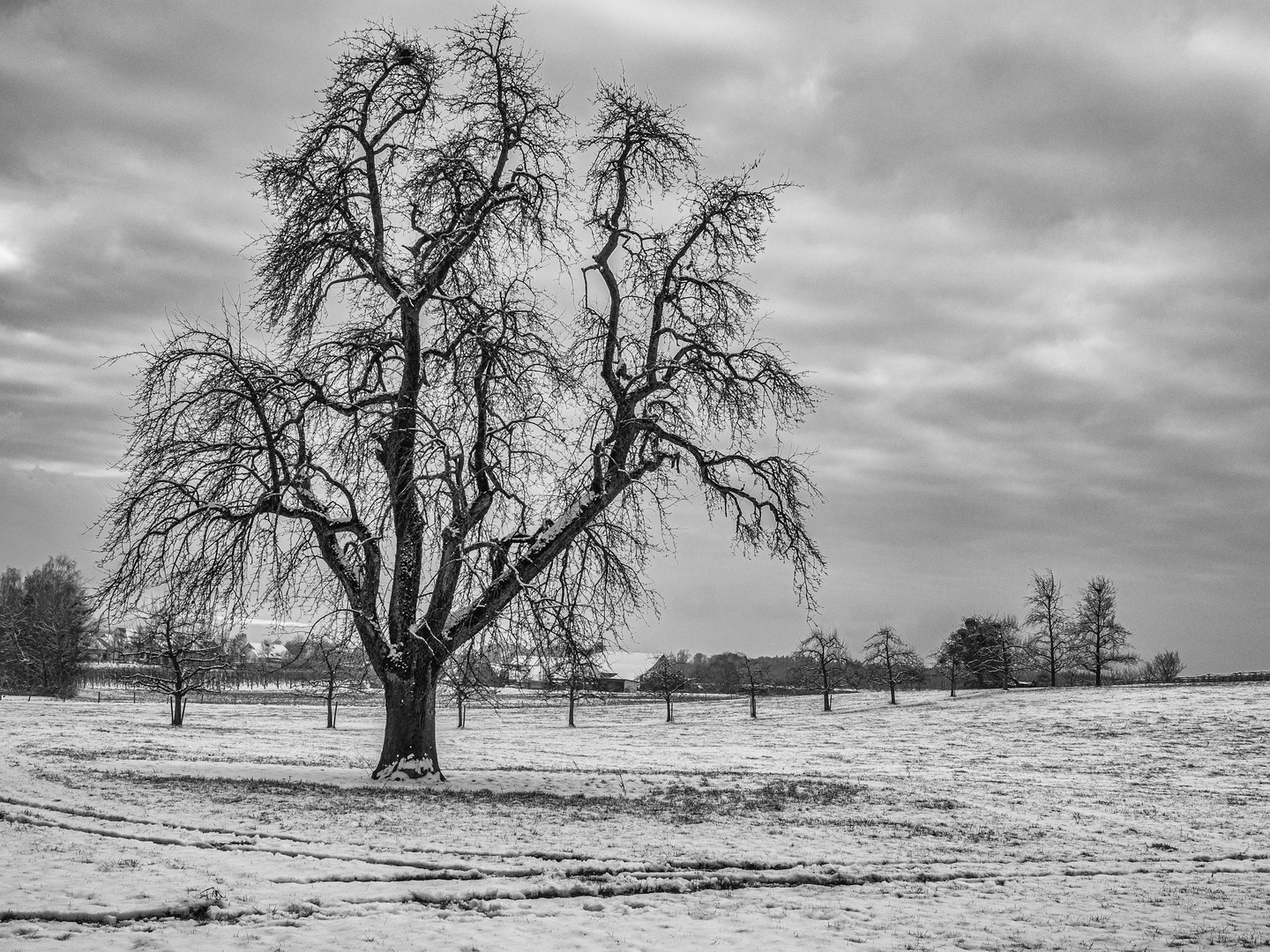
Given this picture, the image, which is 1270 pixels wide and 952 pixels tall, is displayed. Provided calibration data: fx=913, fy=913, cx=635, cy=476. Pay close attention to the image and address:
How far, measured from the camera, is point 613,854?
10805 mm

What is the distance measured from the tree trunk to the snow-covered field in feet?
2.63

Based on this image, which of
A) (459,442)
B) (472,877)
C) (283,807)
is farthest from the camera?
(459,442)

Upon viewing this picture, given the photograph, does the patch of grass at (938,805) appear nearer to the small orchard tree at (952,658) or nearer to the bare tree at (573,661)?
the bare tree at (573,661)

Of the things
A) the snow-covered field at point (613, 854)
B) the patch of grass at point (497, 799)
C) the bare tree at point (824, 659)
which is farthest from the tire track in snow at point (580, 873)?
the bare tree at point (824, 659)

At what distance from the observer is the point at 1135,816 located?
17.6m

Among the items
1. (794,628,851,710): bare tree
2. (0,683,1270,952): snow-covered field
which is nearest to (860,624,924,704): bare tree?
(794,628,851,710): bare tree

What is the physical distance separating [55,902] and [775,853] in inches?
304

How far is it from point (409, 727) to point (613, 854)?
26.4ft

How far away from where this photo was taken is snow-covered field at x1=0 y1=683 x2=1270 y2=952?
761 centimetres

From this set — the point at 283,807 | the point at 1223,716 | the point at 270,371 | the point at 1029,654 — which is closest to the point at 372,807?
the point at 283,807

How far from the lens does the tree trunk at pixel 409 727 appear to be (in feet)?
57.8

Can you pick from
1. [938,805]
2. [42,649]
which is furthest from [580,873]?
[42,649]

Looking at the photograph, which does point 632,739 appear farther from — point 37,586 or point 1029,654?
point 37,586

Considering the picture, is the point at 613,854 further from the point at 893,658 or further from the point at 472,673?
the point at 893,658
